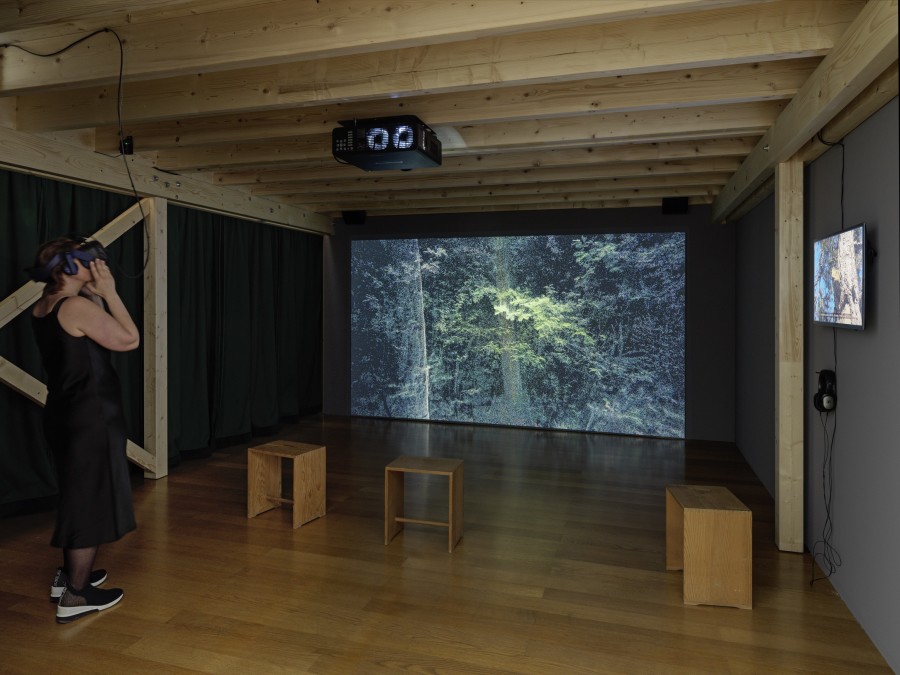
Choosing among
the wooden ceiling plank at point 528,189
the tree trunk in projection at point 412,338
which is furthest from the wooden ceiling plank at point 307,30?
the tree trunk in projection at point 412,338

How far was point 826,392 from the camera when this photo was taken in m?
3.20

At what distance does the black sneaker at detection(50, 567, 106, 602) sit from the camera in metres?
2.93

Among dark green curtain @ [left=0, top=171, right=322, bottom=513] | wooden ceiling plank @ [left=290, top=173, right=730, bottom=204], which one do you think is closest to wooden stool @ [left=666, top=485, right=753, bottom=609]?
wooden ceiling plank @ [left=290, top=173, right=730, bottom=204]

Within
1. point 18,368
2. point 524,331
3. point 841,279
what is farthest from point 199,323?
point 841,279

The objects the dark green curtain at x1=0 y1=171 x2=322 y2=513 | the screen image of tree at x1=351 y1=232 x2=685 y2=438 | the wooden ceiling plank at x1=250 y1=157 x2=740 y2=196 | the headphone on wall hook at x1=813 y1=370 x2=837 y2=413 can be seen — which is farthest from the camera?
the screen image of tree at x1=351 y1=232 x2=685 y2=438

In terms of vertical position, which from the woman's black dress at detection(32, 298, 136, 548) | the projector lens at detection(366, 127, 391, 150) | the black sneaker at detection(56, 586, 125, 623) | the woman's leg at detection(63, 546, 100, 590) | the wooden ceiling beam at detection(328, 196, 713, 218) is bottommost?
the black sneaker at detection(56, 586, 125, 623)

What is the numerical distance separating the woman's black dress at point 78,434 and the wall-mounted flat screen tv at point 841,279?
350 cm

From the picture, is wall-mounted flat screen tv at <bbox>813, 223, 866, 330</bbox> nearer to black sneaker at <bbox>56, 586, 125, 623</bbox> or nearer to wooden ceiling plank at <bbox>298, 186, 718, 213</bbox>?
wooden ceiling plank at <bbox>298, 186, 718, 213</bbox>

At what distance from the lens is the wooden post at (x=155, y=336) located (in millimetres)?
5113

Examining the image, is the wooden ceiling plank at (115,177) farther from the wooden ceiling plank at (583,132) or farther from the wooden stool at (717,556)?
the wooden stool at (717,556)

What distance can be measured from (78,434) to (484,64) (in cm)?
261

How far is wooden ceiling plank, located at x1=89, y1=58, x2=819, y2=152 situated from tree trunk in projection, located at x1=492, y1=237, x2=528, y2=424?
12.4ft

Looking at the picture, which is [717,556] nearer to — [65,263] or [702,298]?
[65,263]

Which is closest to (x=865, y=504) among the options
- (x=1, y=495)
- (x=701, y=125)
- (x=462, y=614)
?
(x=462, y=614)
